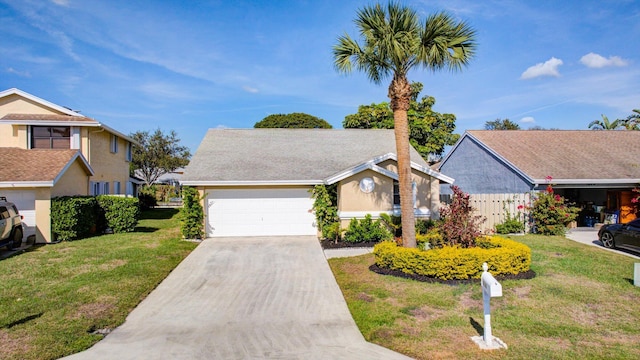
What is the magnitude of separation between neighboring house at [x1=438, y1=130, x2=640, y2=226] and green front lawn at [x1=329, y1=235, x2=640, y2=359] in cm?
804

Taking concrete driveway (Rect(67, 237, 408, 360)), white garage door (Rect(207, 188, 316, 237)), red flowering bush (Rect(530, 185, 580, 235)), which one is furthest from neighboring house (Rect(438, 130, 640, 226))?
concrete driveway (Rect(67, 237, 408, 360))

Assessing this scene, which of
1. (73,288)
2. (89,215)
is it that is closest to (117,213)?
(89,215)

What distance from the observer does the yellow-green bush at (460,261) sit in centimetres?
920

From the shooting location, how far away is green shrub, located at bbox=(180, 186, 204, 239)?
52.0ft

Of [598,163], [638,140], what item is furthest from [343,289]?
[638,140]

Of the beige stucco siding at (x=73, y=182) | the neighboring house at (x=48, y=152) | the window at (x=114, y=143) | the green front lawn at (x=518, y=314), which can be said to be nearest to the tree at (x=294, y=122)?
the neighboring house at (x=48, y=152)

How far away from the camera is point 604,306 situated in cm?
750

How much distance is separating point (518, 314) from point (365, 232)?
7.88 metres

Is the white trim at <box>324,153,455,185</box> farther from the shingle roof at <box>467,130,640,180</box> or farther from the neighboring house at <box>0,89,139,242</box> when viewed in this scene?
the neighboring house at <box>0,89,139,242</box>

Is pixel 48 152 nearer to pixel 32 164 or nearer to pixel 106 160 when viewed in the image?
pixel 32 164

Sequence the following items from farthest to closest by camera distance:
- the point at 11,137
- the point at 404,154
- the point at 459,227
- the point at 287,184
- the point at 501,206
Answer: the point at 11,137
the point at 501,206
the point at 287,184
the point at 404,154
the point at 459,227

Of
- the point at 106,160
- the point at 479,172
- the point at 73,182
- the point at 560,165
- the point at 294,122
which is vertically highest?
the point at 294,122

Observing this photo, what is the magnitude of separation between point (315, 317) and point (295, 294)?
158 cm

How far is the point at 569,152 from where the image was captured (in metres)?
20.0
